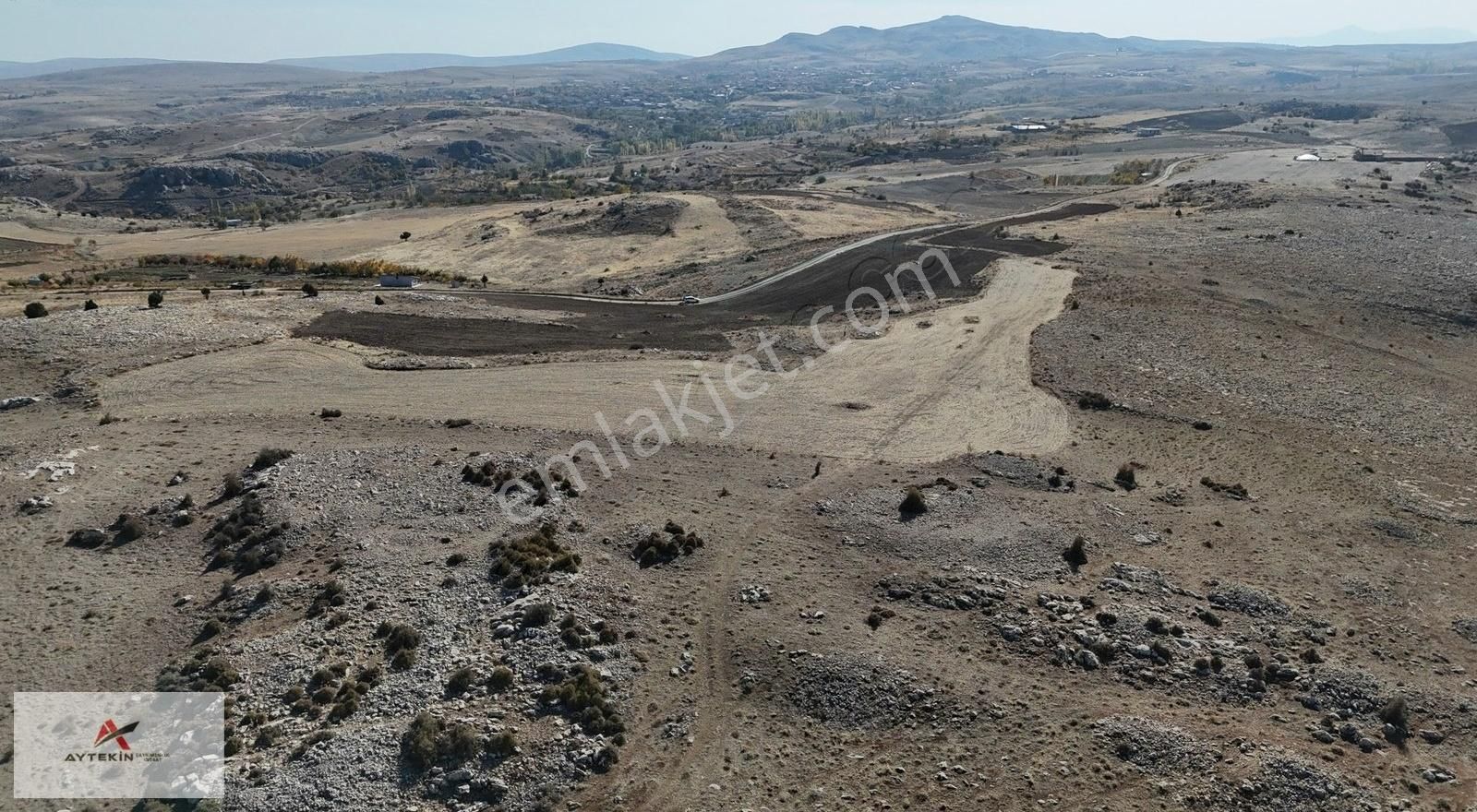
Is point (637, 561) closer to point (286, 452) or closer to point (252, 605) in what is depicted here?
point (252, 605)

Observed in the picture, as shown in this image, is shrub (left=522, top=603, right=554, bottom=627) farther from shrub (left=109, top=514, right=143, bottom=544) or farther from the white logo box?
shrub (left=109, top=514, right=143, bottom=544)

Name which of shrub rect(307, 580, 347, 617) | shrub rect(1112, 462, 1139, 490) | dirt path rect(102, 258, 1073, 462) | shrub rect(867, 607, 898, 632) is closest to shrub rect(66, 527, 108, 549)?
shrub rect(307, 580, 347, 617)

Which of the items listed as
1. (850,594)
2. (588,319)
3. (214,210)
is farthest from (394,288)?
(214,210)

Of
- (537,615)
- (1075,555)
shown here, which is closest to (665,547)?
(537,615)

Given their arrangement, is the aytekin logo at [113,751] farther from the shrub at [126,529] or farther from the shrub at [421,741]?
the shrub at [126,529]

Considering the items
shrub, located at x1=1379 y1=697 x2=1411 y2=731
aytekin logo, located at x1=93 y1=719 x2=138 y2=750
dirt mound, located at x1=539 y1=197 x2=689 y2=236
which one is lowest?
shrub, located at x1=1379 y1=697 x2=1411 y2=731

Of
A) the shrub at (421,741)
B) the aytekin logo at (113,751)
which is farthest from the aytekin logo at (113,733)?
the shrub at (421,741)

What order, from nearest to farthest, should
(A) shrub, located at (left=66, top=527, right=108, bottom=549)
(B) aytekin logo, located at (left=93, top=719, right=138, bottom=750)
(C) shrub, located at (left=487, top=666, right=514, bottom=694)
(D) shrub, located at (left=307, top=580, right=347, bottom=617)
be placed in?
(B) aytekin logo, located at (left=93, top=719, right=138, bottom=750)
(C) shrub, located at (left=487, top=666, right=514, bottom=694)
(D) shrub, located at (left=307, top=580, right=347, bottom=617)
(A) shrub, located at (left=66, top=527, right=108, bottom=549)

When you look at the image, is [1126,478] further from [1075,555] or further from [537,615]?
[537,615]
